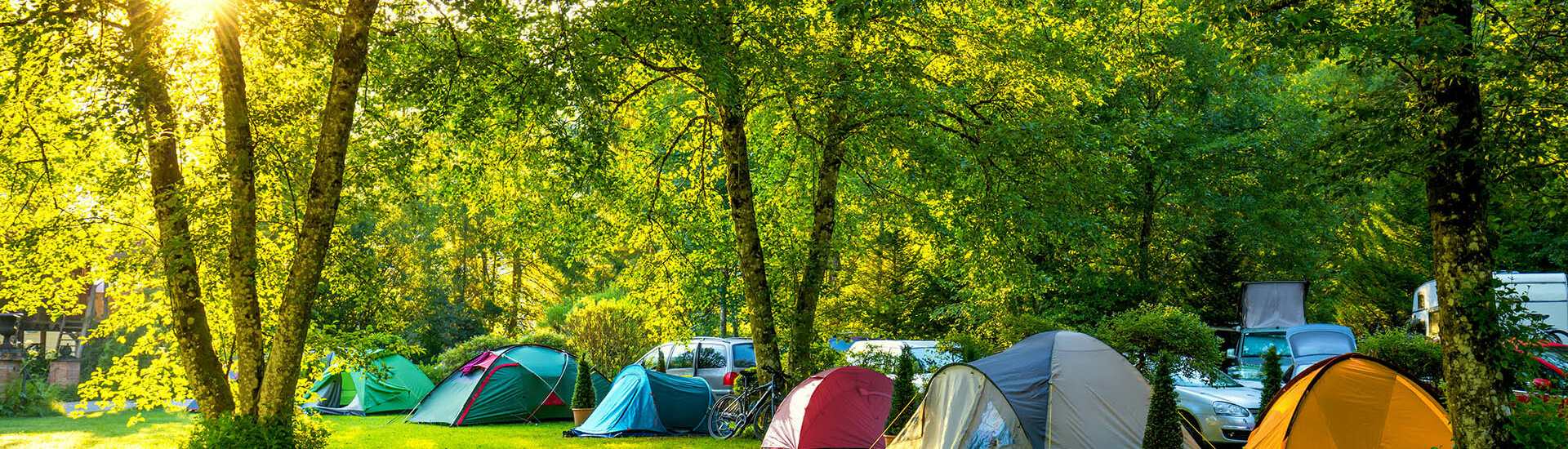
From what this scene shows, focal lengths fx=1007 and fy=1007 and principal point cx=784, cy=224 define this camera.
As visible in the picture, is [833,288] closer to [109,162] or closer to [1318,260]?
[1318,260]

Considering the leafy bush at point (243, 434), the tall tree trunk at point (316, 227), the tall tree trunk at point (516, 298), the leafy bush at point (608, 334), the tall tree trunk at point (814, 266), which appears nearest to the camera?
the leafy bush at point (243, 434)

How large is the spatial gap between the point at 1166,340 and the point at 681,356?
8114 mm

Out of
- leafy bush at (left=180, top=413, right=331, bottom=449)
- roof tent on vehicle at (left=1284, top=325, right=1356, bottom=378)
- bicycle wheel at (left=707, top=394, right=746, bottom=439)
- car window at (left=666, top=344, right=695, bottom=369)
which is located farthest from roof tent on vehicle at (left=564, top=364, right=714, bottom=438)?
roof tent on vehicle at (left=1284, top=325, right=1356, bottom=378)

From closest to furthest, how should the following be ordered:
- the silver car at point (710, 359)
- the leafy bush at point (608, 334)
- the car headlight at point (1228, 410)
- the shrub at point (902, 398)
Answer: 1. the shrub at point (902, 398)
2. the car headlight at point (1228, 410)
3. the silver car at point (710, 359)
4. the leafy bush at point (608, 334)

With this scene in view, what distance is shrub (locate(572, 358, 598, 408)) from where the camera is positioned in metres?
16.5

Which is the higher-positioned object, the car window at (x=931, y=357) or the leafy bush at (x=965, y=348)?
the leafy bush at (x=965, y=348)

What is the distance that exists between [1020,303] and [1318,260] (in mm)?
9875

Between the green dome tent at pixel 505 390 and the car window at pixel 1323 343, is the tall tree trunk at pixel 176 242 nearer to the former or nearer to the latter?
the green dome tent at pixel 505 390

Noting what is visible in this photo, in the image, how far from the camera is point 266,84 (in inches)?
389

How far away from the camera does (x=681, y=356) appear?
17969 millimetres

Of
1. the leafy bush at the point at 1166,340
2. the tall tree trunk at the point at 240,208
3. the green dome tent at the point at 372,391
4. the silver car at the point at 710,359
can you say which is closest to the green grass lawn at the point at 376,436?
the green dome tent at the point at 372,391

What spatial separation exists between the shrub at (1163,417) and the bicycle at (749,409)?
16.0 ft

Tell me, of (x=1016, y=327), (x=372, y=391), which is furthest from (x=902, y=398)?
(x=372, y=391)

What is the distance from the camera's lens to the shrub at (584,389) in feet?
54.0
